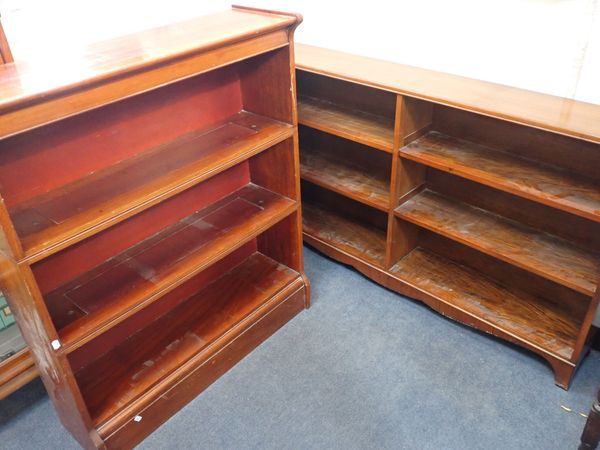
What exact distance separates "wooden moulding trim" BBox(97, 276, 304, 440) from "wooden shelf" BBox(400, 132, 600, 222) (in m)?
0.74

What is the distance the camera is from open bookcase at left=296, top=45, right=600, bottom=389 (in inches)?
68.9

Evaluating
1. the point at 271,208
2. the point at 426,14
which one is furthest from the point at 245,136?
the point at 426,14

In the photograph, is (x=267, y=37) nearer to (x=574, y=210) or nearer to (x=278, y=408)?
(x=574, y=210)

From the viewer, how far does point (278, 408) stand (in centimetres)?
186

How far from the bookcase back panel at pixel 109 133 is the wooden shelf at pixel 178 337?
67cm

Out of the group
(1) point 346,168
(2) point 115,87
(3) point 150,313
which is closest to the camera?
(2) point 115,87

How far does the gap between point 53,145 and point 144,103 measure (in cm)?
32

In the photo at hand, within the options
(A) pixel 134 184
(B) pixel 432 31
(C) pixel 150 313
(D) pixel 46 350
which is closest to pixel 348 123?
(B) pixel 432 31

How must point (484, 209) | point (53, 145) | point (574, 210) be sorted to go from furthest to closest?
point (484, 209)
point (574, 210)
point (53, 145)

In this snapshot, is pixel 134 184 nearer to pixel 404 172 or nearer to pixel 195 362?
pixel 195 362

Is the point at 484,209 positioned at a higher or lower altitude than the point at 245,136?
lower

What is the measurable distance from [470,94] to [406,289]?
86 centimetres

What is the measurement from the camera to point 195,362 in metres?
1.85

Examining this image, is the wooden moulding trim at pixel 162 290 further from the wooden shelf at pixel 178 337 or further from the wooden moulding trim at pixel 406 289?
the wooden moulding trim at pixel 406 289
